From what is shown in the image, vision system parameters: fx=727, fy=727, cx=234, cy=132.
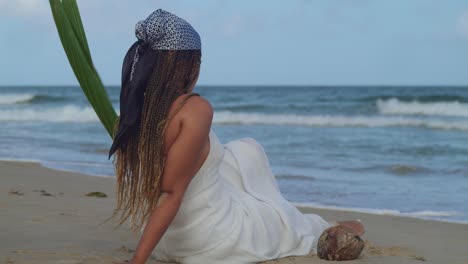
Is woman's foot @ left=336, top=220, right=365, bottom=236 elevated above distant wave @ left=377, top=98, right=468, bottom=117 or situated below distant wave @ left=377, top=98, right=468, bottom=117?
above

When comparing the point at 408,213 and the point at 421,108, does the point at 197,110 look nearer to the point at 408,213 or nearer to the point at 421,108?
the point at 408,213

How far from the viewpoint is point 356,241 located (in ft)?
11.9

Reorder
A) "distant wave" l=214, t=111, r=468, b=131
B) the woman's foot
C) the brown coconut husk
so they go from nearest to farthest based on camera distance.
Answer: the brown coconut husk < the woman's foot < "distant wave" l=214, t=111, r=468, b=131

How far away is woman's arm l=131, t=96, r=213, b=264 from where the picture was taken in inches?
119

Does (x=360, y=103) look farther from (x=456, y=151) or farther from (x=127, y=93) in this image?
(x=127, y=93)

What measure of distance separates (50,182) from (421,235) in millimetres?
3782

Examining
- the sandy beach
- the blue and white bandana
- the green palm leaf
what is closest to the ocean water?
the sandy beach

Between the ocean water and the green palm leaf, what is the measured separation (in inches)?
134

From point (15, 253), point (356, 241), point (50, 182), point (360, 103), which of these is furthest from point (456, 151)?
point (360, 103)

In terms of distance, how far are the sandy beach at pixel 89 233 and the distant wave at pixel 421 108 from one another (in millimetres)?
18269

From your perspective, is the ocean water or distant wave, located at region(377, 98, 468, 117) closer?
the ocean water

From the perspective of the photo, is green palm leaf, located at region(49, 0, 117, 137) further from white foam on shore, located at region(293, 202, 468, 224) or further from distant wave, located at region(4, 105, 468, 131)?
distant wave, located at region(4, 105, 468, 131)

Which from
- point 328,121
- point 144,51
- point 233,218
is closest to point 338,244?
point 233,218

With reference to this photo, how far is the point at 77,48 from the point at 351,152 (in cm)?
876
